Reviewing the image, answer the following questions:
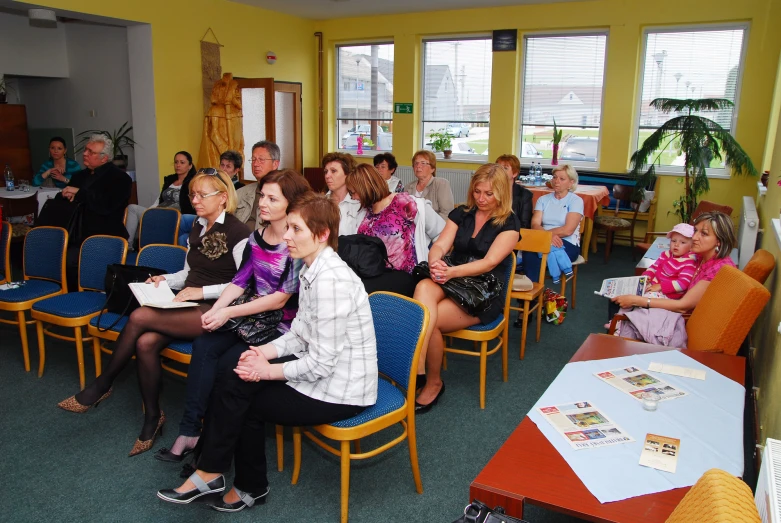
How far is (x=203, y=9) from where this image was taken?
755cm

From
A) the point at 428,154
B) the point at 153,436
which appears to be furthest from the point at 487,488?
the point at 428,154

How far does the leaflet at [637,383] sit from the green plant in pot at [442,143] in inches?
275

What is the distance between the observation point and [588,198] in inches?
262

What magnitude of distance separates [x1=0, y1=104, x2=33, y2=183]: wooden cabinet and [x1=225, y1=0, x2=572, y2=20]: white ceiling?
329 centimetres

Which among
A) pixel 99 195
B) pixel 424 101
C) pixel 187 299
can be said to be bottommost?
pixel 187 299

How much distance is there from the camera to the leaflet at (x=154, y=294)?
2.96 metres

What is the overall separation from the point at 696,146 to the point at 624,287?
3.75m

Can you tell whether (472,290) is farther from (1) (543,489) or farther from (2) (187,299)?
(1) (543,489)

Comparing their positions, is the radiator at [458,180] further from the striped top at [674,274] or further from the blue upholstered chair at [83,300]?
the blue upholstered chair at [83,300]

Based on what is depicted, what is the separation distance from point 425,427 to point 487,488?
161cm

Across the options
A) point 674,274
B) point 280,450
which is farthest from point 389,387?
point 674,274

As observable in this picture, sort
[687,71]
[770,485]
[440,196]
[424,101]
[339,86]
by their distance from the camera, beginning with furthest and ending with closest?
[339,86]
[424,101]
[687,71]
[440,196]
[770,485]

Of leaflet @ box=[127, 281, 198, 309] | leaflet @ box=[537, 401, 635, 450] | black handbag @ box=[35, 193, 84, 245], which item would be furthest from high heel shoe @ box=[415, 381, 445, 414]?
black handbag @ box=[35, 193, 84, 245]

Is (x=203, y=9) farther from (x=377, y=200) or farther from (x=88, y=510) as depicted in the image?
(x=88, y=510)
